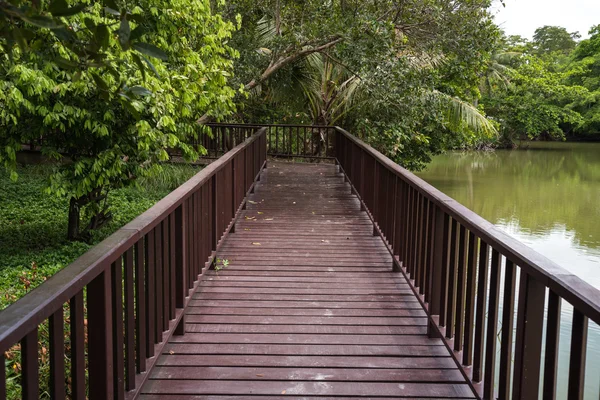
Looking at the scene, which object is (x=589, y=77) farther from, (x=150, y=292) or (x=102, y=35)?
(x=102, y=35)

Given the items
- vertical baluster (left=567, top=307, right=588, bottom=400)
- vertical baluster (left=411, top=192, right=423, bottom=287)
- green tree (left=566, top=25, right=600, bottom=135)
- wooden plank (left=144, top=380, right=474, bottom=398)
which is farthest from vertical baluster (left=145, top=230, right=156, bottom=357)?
green tree (left=566, top=25, right=600, bottom=135)

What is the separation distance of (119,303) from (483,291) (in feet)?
5.35

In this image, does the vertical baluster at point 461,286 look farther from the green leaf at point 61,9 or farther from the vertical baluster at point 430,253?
the green leaf at point 61,9

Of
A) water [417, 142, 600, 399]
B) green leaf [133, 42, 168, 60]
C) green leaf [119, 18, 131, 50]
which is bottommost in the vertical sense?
water [417, 142, 600, 399]

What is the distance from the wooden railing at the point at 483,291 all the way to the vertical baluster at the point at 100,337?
4.95 feet

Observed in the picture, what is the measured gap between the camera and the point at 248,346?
3662mm

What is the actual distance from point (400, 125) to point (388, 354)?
9.03 m

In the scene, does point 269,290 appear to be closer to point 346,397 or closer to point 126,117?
point 346,397

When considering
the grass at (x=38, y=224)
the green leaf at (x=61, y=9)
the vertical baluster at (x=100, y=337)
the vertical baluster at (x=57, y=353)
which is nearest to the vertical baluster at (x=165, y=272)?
the vertical baluster at (x=100, y=337)

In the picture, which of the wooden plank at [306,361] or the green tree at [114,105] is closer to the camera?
the wooden plank at [306,361]

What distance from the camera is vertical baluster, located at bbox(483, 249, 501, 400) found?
8.37ft

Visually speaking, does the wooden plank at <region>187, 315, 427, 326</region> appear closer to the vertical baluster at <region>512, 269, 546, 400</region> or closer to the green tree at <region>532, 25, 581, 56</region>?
the vertical baluster at <region>512, 269, 546, 400</region>

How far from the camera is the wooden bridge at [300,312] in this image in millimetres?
1923

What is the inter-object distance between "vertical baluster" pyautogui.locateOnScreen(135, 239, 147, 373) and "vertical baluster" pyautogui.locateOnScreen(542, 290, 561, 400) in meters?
1.70
